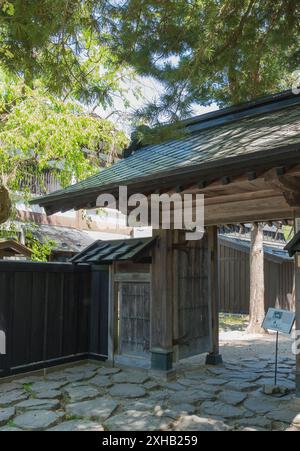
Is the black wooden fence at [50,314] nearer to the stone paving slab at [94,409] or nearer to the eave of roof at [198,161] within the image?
the eave of roof at [198,161]

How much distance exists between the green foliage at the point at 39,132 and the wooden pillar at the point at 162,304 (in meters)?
3.90

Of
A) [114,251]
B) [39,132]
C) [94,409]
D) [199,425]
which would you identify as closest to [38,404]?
[94,409]

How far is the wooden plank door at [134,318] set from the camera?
7105 mm

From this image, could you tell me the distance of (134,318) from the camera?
7270 millimetres

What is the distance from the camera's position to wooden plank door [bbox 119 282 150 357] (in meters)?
7.11

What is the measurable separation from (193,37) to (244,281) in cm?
1345

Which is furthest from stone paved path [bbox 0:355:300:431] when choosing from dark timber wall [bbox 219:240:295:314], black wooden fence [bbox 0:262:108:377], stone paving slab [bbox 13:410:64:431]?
dark timber wall [bbox 219:240:295:314]

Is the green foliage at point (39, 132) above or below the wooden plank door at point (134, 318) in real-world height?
above

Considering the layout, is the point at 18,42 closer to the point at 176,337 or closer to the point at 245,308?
the point at 176,337

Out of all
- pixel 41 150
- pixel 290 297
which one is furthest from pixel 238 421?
pixel 290 297

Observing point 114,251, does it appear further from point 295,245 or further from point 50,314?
point 295,245

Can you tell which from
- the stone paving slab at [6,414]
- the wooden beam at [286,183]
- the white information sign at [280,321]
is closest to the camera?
the wooden beam at [286,183]

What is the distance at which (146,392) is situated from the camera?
5766 mm

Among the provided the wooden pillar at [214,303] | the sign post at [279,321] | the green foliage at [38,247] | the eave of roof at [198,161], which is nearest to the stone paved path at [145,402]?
the wooden pillar at [214,303]
